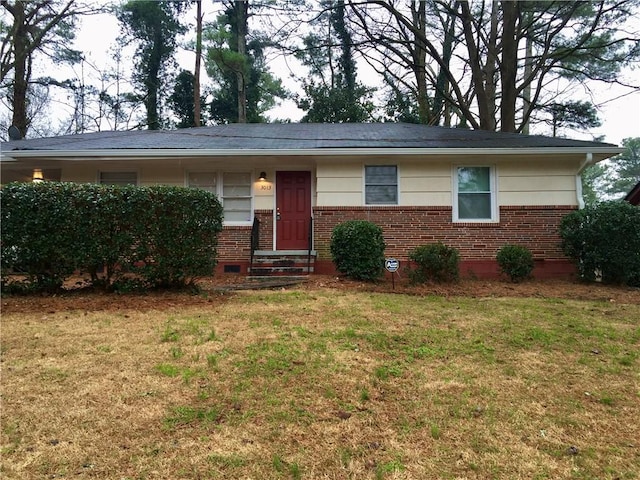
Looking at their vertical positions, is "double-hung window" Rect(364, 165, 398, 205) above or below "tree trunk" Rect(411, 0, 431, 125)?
below

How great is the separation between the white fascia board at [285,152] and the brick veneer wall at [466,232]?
49.0 inches

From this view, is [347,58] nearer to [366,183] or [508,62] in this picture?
[508,62]

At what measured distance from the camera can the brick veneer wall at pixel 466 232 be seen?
8.77m

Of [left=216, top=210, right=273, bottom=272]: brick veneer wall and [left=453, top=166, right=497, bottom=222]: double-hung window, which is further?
[left=216, top=210, right=273, bottom=272]: brick veneer wall

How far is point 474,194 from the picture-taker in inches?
356

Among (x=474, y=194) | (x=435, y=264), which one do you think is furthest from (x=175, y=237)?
(x=474, y=194)

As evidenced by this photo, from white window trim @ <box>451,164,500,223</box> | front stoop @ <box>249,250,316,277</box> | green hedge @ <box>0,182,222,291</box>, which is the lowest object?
front stoop @ <box>249,250,316,277</box>

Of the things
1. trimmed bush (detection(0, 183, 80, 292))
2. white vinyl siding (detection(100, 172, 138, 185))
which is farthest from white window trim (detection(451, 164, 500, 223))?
white vinyl siding (detection(100, 172, 138, 185))

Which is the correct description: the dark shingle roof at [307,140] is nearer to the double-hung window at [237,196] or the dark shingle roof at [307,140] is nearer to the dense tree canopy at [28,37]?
the double-hung window at [237,196]

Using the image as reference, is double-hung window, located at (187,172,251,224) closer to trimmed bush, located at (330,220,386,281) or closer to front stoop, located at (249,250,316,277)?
front stoop, located at (249,250,316,277)

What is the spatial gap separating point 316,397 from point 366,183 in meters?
6.91

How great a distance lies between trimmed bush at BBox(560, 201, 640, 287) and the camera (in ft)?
23.7

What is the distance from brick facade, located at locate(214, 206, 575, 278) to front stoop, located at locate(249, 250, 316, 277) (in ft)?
1.14

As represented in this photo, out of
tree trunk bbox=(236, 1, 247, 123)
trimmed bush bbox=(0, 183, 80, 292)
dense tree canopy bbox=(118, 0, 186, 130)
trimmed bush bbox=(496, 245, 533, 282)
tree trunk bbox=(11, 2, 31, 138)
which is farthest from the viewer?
dense tree canopy bbox=(118, 0, 186, 130)
